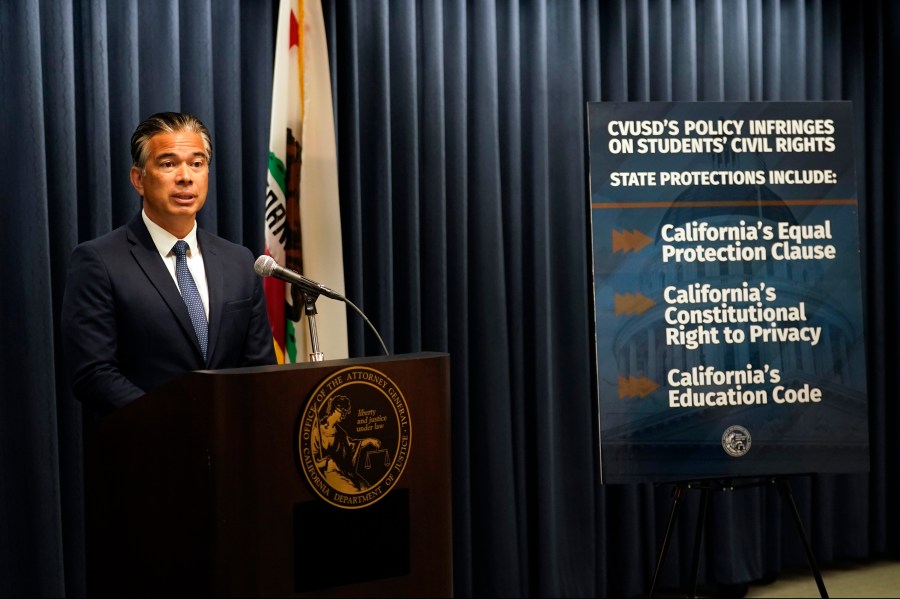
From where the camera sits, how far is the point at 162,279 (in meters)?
2.23

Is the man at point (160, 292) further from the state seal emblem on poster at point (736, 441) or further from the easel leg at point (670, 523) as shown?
the state seal emblem on poster at point (736, 441)

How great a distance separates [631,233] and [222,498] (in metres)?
1.76

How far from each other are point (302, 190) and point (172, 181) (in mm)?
837

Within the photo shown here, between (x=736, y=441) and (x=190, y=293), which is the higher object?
(x=190, y=293)

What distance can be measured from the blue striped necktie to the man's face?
5 cm

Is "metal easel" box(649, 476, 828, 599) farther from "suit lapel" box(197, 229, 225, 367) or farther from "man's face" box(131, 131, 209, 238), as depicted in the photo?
"man's face" box(131, 131, 209, 238)

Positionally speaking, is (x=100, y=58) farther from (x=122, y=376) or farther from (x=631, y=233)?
(x=631, y=233)

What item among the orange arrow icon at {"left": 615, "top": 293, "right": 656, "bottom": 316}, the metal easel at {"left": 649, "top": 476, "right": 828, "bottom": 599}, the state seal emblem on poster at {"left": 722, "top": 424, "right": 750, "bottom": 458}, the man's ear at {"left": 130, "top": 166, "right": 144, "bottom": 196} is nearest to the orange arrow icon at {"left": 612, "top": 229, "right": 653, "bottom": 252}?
the orange arrow icon at {"left": 615, "top": 293, "right": 656, "bottom": 316}

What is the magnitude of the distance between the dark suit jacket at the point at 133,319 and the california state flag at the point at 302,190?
76 cm

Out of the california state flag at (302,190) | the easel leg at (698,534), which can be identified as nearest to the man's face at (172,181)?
the california state flag at (302,190)

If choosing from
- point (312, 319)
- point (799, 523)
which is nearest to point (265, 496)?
point (312, 319)

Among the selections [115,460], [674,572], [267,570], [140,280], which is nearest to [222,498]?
[267,570]

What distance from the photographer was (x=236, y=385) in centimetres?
163

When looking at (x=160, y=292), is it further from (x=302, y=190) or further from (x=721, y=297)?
(x=721, y=297)
